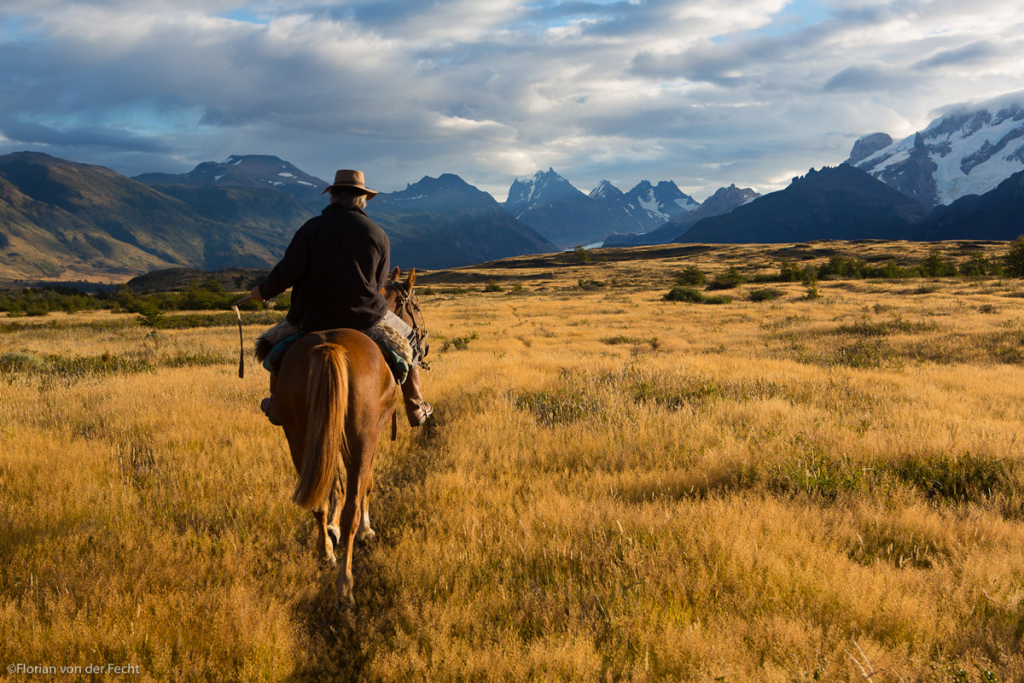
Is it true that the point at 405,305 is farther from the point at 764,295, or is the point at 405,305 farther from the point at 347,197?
the point at 764,295

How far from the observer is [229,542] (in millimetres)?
4293

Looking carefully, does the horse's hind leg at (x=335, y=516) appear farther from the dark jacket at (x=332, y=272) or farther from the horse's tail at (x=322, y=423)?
the dark jacket at (x=332, y=272)

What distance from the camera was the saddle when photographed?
4.82 meters

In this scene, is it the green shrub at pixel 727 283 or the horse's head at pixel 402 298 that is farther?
the green shrub at pixel 727 283

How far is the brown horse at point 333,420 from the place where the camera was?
371cm

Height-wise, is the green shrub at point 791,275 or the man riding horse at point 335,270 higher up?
the green shrub at point 791,275

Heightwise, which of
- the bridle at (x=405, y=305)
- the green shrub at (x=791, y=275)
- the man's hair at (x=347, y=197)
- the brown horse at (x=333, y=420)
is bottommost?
the brown horse at (x=333, y=420)

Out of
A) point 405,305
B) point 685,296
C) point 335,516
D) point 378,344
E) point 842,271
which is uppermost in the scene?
point 842,271

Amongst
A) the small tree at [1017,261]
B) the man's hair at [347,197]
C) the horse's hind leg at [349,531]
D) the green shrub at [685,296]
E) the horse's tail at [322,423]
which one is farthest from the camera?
the small tree at [1017,261]

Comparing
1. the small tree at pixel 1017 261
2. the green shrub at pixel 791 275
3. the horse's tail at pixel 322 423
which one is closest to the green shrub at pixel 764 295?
the green shrub at pixel 791 275

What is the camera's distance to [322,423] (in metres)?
3.73

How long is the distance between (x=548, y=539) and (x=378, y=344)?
2.39m

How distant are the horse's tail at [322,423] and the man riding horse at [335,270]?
1.00 metres

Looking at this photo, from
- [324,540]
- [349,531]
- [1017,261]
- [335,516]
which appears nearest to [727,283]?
[1017,261]
